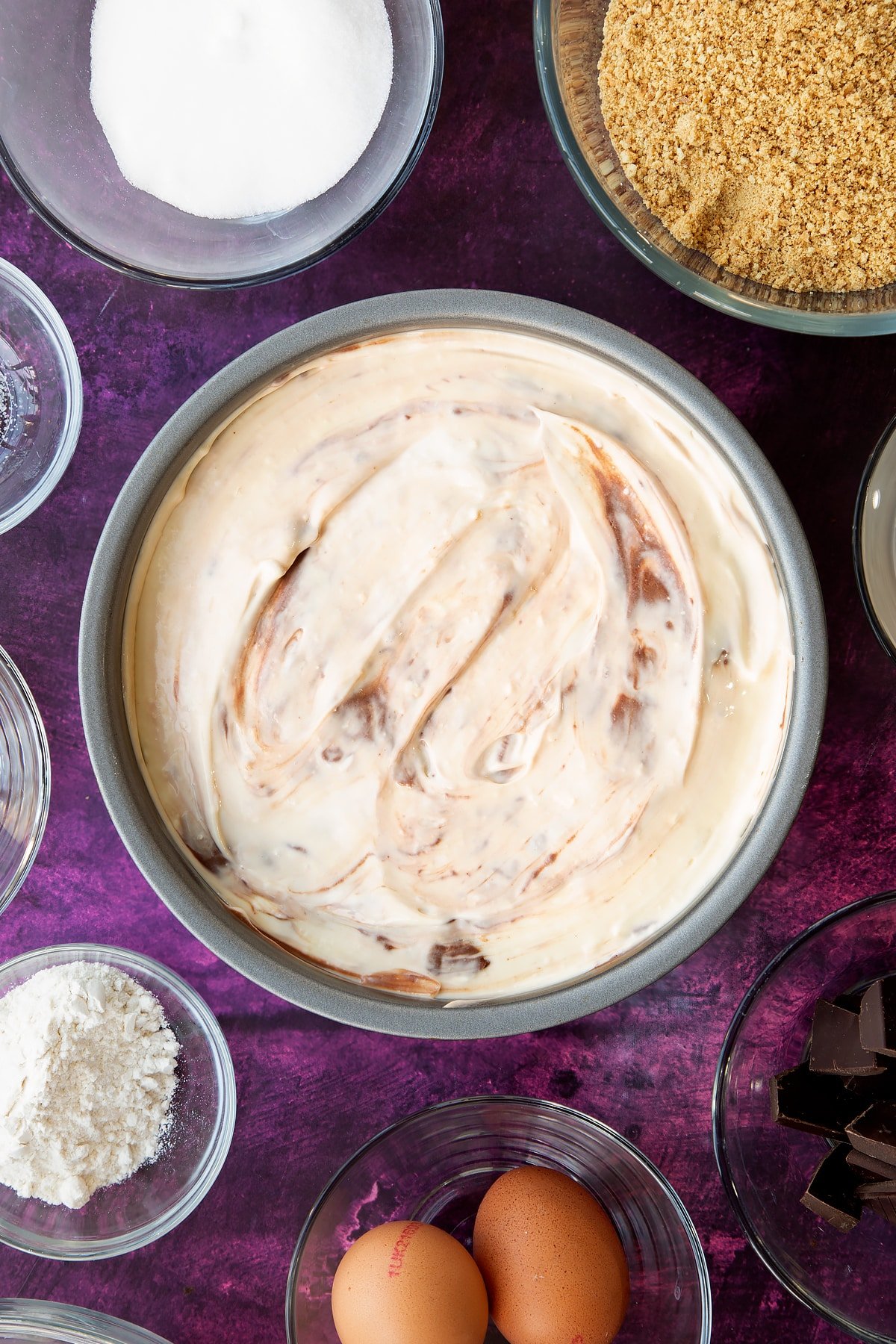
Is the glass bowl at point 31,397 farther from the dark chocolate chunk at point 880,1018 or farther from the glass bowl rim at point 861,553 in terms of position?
the dark chocolate chunk at point 880,1018

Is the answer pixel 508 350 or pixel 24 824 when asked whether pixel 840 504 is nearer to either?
pixel 508 350

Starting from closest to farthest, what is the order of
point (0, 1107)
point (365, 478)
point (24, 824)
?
point (365, 478), point (0, 1107), point (24, 824)

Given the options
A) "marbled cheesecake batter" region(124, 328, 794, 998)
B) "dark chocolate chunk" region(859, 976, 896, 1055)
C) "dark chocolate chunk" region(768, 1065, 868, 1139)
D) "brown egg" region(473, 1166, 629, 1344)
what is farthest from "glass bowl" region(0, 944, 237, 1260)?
"dark chocolate chunk" region(859, 976, 896, 1055)

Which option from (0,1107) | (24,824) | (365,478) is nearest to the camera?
(365,478)

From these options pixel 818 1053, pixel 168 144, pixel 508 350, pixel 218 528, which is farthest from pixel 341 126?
pixel 818 1053

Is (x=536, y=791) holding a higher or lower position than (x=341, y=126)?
lower

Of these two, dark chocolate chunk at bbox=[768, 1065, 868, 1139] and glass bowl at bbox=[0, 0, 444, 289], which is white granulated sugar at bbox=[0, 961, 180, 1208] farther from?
glass bowl at bbox=[0, 0, 444, 289]

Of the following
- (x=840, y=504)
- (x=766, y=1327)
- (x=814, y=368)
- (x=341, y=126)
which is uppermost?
(x=341, y=126)

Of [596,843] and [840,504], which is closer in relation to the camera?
[596,843]
